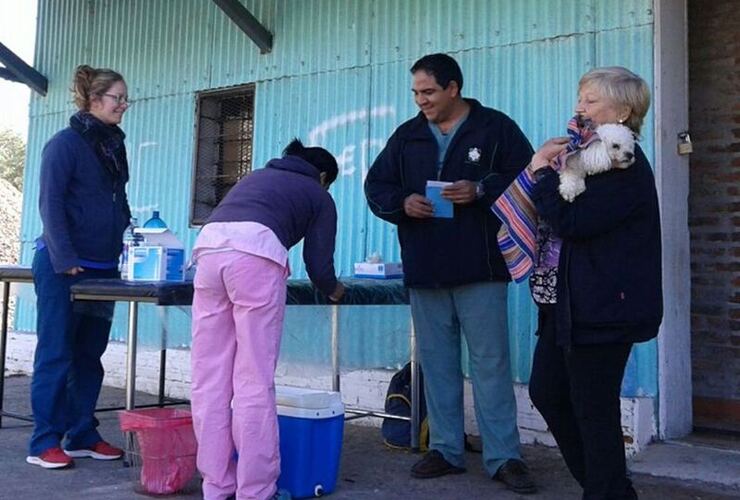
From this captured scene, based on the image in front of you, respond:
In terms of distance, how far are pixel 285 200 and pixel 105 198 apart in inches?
55.4

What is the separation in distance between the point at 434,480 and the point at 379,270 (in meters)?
1.47

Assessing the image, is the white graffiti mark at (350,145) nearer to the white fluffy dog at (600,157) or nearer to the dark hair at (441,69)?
the dark hair at (441,69)

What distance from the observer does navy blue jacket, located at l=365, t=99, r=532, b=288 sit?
14.1 ft

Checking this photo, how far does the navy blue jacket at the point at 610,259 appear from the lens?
3096mm

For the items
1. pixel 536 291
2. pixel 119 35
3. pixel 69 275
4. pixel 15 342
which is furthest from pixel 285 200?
pixel 15 342

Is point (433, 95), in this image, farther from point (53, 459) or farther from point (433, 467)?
point (53, 459)

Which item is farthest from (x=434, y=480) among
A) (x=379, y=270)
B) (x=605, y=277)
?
(x=605, y=277)

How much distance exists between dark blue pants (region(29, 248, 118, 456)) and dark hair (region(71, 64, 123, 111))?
33.4 inches

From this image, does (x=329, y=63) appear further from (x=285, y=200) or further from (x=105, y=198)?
(x=285, y=200)

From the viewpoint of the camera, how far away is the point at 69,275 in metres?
4.47

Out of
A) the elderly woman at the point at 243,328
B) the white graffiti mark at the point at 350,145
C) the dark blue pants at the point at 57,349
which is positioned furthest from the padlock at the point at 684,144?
the dark blue pants at the point at 57,349

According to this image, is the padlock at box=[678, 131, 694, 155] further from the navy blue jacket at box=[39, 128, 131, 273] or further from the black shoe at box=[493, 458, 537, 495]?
the navy blue jacket at box=[39, 128, 131, 273]

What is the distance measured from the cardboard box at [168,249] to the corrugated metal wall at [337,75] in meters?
1.27

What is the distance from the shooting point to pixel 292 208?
12.3ft
